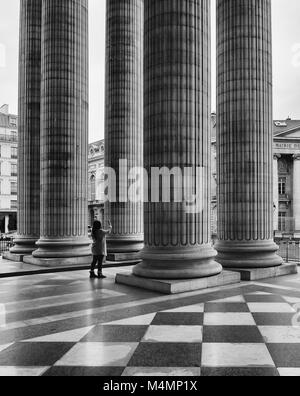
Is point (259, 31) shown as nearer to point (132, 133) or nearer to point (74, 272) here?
point (132, 133)

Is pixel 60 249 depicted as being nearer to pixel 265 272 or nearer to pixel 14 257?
pixel 14 257

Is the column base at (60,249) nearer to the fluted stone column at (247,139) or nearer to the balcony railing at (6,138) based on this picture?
the fluted stone column at (247,139)

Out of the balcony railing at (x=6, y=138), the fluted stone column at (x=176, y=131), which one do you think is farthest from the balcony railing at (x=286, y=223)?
the fluted stone column at (x=176, y=131)

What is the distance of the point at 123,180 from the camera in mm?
18750

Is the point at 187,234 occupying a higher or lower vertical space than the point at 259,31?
lower

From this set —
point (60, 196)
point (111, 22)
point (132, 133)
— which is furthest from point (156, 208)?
point (111, 22)

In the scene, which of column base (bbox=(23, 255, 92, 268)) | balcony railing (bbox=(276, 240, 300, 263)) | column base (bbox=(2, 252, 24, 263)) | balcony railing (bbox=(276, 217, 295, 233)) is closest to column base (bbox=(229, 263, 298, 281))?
balcony railing (bbox=(276, 240, 300, 263))

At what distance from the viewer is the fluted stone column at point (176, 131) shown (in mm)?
10984

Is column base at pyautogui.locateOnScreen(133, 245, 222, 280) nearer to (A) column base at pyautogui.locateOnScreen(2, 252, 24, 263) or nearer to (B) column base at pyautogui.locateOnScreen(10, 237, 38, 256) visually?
(A) column base at pyautogui.locateOnScreen(2, 252, 24, 263)

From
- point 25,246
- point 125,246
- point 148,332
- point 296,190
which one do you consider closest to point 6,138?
point 296,190

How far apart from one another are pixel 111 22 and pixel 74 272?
1185cm

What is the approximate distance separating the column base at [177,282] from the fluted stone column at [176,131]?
0.19 meters

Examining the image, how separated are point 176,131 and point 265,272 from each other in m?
5.53

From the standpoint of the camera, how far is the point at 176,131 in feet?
36.3
